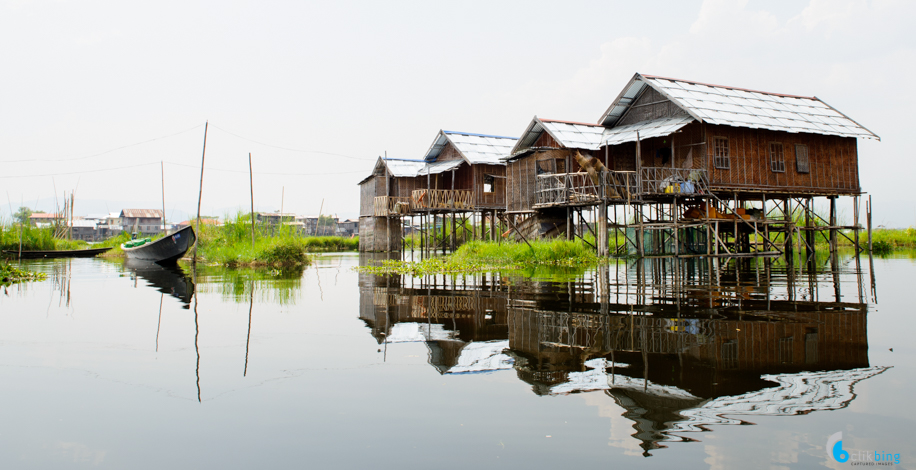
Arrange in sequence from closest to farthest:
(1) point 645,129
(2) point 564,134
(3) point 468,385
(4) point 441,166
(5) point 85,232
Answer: (3) point 468,385
(1) point 645,129
(2) point 564,134
(4) point 441,166
(5) point 85,232

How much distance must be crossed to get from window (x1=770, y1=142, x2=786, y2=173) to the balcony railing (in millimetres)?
3746

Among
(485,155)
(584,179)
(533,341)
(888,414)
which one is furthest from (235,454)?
(485,155)

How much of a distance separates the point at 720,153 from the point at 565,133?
5.86m

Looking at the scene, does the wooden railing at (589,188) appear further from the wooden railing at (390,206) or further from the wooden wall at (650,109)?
the wooden railing at (390,206)

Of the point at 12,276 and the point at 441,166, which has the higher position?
the point at 441,166

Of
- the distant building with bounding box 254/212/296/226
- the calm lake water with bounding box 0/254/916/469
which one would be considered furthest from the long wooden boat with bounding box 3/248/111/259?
the calm lake water with bounding box 0/254/916/469

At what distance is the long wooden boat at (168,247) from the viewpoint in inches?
1007

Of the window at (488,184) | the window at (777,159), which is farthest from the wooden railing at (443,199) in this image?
the window at (777,159)

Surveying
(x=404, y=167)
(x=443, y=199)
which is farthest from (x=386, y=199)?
(x=443, y=199)

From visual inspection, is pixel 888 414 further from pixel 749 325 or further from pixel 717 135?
pixel 717 135

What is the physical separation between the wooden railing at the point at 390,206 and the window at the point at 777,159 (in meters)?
18.6

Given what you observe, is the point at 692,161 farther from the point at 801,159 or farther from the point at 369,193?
the point at 369,193

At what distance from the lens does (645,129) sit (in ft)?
75.3

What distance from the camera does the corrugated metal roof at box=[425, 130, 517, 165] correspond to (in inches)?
1233
